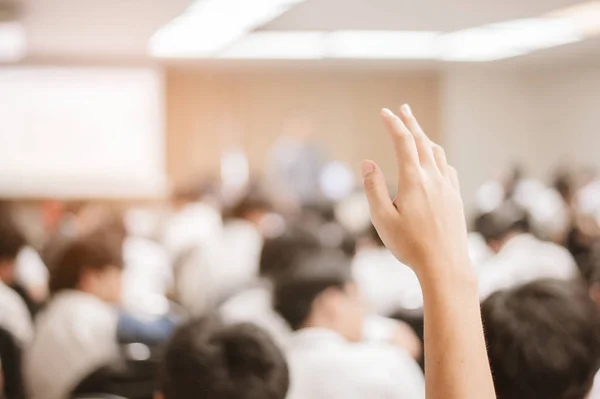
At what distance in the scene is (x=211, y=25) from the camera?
7.08 metres

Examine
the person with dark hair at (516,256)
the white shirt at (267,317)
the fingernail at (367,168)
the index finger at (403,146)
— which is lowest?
the white shirt at (267,317)

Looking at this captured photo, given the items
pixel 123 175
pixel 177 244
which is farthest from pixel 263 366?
pixel 123 175

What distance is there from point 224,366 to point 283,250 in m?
2.27

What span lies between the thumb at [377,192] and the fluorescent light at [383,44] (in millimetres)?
7136

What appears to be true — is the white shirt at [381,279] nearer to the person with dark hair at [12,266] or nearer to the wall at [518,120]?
the person with dark hair at [12,266]

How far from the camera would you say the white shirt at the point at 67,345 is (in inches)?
129

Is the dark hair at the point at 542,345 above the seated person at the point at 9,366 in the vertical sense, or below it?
above

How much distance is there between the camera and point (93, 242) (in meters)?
3.61

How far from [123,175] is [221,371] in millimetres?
9802

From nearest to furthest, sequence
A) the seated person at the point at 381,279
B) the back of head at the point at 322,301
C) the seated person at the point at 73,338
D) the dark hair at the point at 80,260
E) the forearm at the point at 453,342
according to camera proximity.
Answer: the forearm at the point at 453,342 → the back of head at the point at 322,301 → the seated person at the point at 73,338 → the dark hair at the point at 80,260 → the seated person at the point at 381,279

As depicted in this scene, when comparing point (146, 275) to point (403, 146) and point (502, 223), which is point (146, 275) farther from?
point (403, 146)

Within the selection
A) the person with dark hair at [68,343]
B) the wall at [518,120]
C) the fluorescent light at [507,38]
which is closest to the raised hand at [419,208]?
the person with dark hair at [68,343]

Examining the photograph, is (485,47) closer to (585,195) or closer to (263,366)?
(585,195)

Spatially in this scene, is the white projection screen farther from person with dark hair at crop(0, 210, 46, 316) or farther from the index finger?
the index finger
